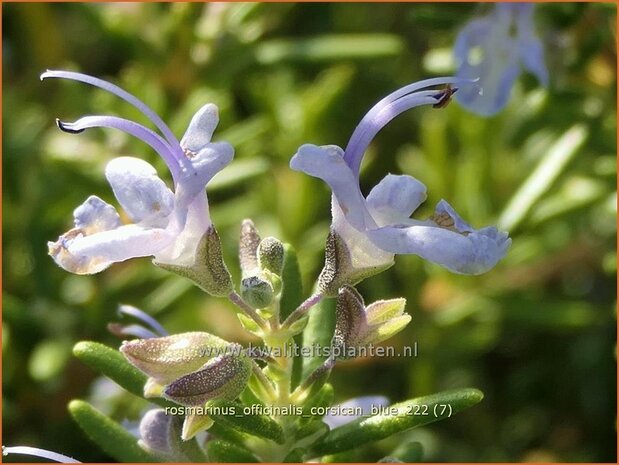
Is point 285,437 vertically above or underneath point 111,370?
underneath

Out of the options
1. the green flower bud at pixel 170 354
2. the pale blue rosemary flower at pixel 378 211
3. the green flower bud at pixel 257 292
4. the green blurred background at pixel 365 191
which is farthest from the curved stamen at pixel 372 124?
the green blurred background at pixel 365 191

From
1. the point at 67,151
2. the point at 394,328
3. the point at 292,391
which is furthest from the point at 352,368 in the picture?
the point at 394,328

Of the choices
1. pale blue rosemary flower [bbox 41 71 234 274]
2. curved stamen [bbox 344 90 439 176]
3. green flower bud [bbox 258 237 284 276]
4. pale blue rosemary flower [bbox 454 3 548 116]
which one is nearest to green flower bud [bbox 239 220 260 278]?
green flower bud [bbox 258 237 284 276]

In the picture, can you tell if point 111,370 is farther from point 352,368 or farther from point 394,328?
point 352,368

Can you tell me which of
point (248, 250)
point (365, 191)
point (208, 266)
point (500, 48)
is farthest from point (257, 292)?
point (365, 191)

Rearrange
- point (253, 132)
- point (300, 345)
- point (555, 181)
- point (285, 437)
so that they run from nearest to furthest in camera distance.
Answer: point (285, 437), point (300, 345), point (555, 181), point (253, 132)

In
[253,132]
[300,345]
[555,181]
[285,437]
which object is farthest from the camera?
[253,132]

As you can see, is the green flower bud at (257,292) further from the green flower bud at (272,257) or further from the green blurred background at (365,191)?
the green blurred background at (365,191)
